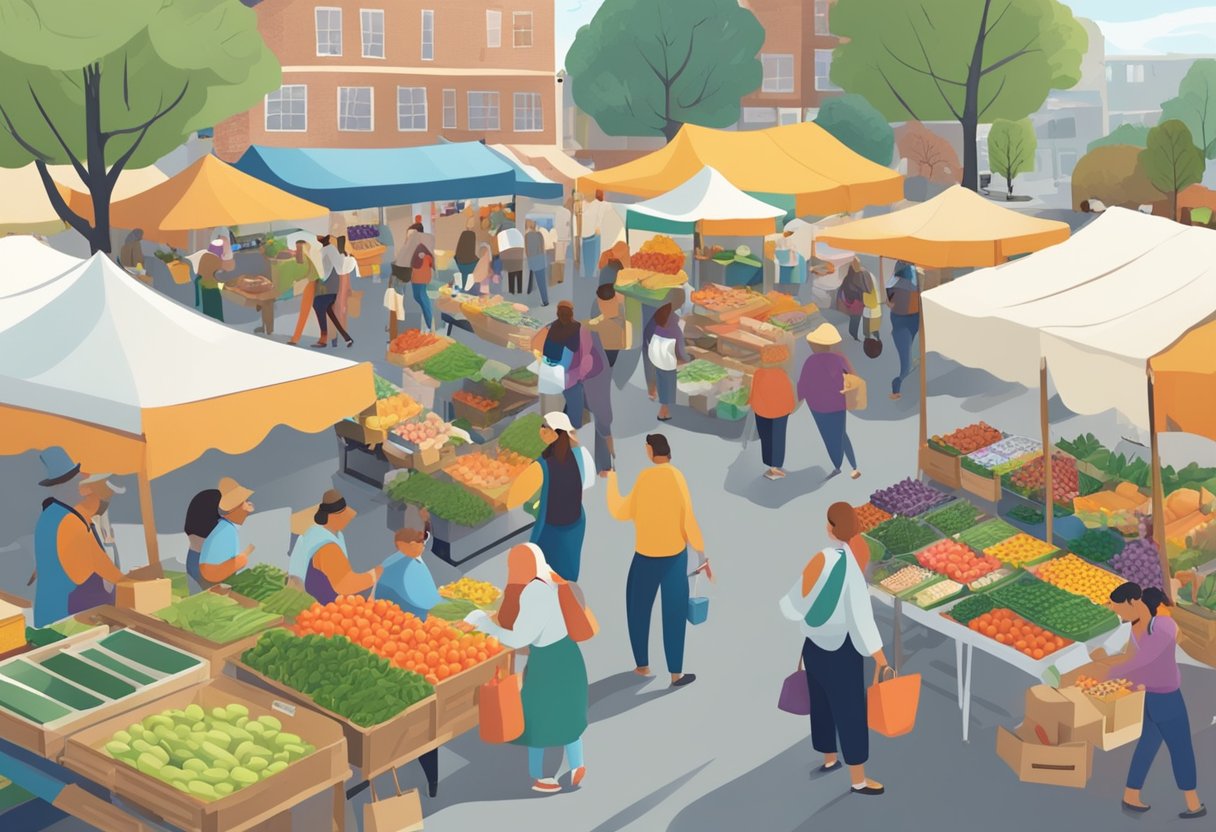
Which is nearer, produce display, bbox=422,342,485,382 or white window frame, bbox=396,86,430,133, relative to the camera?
produce display, bbox=422,342,485,382

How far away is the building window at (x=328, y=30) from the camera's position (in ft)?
126

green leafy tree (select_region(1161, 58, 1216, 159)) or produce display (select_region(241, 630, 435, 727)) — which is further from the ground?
green leafy tree (select_region(1161, 58, 1216, 159))

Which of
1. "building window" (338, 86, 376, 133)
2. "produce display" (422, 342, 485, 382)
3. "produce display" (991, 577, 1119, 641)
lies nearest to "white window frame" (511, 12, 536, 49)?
"building window" (338, 86, 376, 133)

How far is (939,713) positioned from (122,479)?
8.79m

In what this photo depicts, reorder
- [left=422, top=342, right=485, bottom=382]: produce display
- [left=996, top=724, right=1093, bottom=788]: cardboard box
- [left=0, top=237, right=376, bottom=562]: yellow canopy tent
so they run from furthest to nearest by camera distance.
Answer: [left=422, top=342, right=485, bottom=382]: produce display, [left=0, top=237, right=376, bottom=562]: yellow canopy tent, [left=996, top=724, right=1093, bottom=788]: cardboard box

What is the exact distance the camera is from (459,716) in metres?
7.59

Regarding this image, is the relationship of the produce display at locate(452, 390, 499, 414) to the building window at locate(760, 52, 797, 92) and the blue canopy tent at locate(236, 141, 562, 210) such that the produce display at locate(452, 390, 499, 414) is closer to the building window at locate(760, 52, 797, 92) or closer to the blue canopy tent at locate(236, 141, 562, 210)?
the blue canopy tent at locate(236, 141, 562, 210)

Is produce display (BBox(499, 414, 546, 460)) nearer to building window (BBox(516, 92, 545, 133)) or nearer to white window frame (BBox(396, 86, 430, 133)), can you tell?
white window frame (BBox(396, 86, 430, 133))

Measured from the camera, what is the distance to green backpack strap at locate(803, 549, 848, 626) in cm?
748

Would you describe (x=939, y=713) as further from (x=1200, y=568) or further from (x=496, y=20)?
(x=496, y=20)

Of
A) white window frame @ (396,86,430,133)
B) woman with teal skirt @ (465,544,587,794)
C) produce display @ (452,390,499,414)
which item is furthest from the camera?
white window frame @ (396,86,430,133)

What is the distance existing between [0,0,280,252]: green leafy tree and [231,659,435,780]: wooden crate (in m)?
14.8

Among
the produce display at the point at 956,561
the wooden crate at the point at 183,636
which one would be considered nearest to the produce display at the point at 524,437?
the produce display at the point at 956,561

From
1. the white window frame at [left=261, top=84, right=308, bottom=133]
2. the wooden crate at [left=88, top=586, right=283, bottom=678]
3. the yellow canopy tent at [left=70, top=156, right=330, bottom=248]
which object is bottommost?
the wooden crate at [left=88, top=586, right=283, bottom=678]
